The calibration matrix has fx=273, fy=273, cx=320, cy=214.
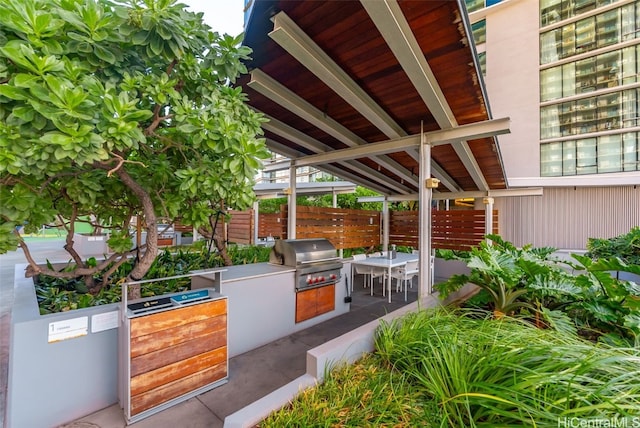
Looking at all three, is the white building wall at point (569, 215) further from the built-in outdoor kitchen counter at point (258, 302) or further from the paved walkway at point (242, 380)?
the built-in outdoor kitchen counter at point (258, 302)

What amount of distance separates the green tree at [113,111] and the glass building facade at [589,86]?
46.4 feet

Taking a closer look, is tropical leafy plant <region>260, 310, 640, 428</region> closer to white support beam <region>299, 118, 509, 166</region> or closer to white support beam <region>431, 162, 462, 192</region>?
white support beam <region>299, 118, 509, 166</region>

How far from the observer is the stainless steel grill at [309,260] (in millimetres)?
4281

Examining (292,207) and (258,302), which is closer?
(258,302)

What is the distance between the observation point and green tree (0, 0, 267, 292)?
5.32ft

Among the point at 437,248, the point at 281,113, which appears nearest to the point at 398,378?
the point at 281,113

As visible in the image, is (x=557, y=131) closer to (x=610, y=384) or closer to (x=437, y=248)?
(x=437, y=248)

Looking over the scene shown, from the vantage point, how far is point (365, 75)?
3.33 m

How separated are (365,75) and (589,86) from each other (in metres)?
13.8

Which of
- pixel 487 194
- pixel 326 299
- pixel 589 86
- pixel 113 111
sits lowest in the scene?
pixel 326 299

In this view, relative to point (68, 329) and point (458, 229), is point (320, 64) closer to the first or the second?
point (68, 329)

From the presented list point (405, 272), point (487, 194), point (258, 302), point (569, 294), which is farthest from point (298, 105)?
point (487, 194)

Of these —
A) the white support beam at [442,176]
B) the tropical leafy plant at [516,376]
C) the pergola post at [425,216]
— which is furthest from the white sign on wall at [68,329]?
the white support beam at [442,176]

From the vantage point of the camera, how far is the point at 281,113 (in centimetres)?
444
